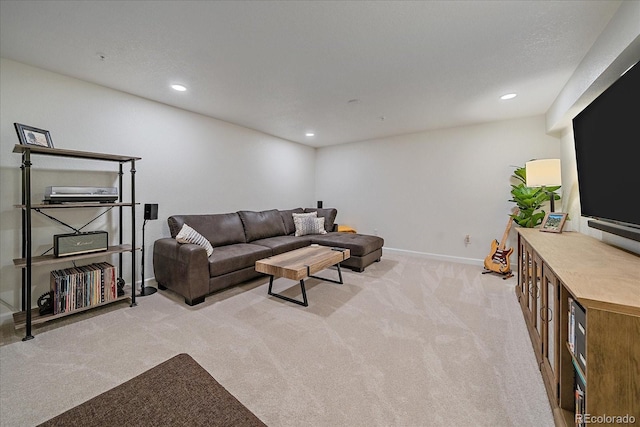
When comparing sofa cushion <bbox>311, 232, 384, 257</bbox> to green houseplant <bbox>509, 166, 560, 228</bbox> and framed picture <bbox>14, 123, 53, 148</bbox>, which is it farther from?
framed picture <bbox>14, 123, 53, 148</bbox>

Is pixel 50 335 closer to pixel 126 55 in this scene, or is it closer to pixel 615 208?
pixel 126 55

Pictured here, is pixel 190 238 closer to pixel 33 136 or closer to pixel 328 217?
pixel 33 136

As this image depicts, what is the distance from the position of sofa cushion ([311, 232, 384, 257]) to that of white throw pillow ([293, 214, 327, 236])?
329 mm

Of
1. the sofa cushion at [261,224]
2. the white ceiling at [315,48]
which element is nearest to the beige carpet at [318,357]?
the sofa cushion at [261,224]

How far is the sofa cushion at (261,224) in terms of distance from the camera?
405 centimetres

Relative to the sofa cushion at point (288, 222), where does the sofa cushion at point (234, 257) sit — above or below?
below

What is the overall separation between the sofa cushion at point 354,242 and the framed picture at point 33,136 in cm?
332

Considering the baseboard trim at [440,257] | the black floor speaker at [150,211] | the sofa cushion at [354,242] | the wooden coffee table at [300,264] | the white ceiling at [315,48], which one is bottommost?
the baseboard trim at [440,257]

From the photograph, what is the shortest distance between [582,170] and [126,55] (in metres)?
4.02

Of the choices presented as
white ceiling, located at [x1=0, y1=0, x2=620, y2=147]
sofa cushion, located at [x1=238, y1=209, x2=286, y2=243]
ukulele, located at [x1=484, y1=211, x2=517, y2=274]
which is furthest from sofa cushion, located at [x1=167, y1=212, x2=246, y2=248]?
ukulele, located at [x1=484, y1=211, x2=517, y2=274]

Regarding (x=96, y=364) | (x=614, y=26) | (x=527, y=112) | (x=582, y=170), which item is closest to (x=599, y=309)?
(x=582, y=170)

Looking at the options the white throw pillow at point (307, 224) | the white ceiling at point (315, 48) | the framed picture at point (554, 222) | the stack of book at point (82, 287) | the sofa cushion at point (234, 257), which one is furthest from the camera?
the white throw pillow at point (307, 224)

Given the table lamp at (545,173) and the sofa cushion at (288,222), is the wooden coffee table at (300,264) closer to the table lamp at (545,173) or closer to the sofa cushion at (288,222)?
the sofa cushion at (288,222)

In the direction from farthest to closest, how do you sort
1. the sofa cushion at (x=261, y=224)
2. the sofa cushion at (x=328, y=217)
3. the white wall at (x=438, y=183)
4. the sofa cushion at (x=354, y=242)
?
the sofa cushion at (x=328, y=217) → the sofa cushion at (x=261, y=224) → the white wall at (x=438, y=183) → the sofa cushion at (x=354, y=242)
